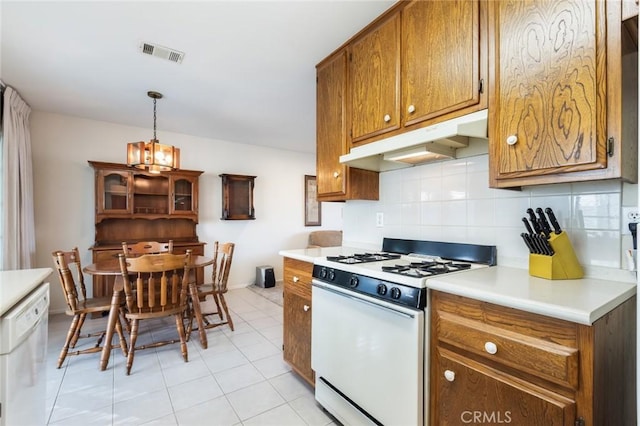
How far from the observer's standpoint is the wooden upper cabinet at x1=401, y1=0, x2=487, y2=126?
1362 millimetres

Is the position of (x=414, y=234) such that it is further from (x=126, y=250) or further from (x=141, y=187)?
(x=141, y=187)

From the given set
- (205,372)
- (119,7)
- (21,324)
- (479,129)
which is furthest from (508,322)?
(119,7)

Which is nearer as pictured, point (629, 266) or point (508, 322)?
point (508, 322)

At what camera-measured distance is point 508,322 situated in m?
0.97

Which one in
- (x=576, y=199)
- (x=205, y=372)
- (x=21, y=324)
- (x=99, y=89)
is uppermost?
(x=99, y=89)

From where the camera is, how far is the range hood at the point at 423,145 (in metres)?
1.33

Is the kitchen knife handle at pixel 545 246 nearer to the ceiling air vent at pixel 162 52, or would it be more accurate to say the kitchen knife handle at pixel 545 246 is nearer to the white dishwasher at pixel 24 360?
the white dishwasher at pixel 24 360

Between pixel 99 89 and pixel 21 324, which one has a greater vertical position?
pixel 99 89


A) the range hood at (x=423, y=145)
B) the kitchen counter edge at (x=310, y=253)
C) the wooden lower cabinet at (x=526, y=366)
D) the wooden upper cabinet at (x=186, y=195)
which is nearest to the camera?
the wooden lower cabinet at (x=526, y=366)

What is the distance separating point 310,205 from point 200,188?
2.09 meters

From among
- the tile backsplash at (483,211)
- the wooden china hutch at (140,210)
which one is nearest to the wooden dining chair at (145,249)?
the wooden china hutch at (140,210)

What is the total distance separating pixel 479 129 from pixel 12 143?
397cm

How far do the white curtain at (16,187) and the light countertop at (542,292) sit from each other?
12.2ft

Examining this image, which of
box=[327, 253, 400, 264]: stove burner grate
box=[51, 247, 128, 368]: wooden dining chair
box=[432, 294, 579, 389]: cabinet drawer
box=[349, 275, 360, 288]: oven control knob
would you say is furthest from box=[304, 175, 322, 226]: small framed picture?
box=[432, 294, 579, 389]: cabinet drawer
